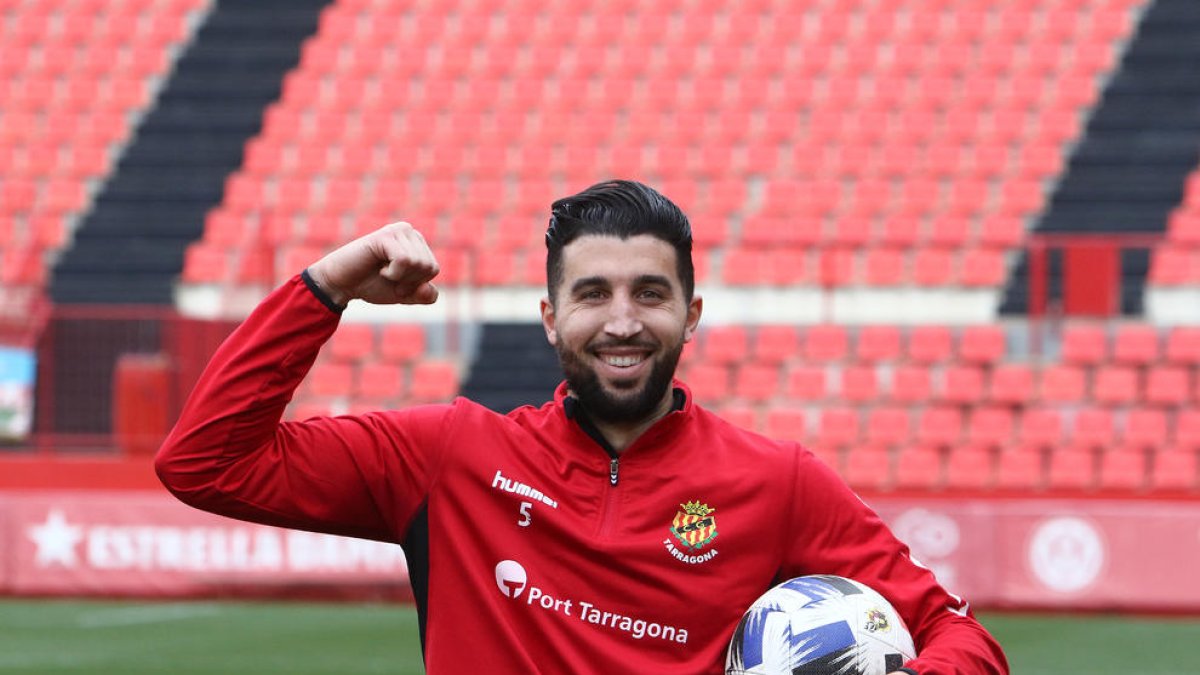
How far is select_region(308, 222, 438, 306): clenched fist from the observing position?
296cm

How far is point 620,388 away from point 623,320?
0.11m

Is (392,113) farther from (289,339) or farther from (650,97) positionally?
(289,339)

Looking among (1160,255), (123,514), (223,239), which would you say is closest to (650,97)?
(223,239)

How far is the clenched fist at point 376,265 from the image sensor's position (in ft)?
9.72

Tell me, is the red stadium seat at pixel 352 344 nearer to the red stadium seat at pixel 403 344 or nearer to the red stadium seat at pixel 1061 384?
the red stadium seat at pixel 403 344

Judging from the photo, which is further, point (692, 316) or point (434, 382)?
point (434, 382)

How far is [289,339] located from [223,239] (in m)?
16.5

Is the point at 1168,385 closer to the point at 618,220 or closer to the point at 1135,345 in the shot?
the point at 1135,345

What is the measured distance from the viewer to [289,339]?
9.78 feet

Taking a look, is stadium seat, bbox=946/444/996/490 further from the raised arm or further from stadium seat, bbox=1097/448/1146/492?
the raised arm

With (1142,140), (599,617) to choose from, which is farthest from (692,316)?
(1142,140)

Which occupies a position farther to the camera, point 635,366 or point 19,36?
point 19,36

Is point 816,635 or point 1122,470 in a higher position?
point 1122,470

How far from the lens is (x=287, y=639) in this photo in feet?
36.0
